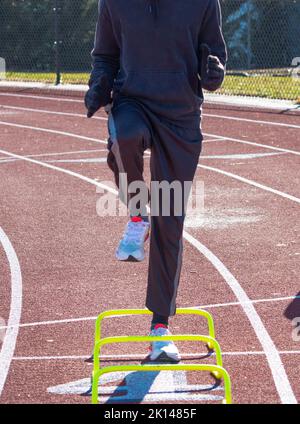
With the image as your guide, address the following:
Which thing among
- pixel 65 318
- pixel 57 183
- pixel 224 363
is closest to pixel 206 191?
pixel 57 183

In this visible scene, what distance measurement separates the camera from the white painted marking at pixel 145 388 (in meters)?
5.58

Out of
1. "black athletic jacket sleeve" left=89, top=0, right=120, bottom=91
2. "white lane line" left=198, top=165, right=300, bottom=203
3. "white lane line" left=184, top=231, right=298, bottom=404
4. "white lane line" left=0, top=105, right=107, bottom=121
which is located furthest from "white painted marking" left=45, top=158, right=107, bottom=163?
"black athletic jacket sleeve" left=89, top=0, right=120, bottom=91

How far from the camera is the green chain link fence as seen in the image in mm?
27625

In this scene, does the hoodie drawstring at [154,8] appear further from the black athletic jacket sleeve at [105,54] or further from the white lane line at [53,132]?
the white lane line at [53,132]

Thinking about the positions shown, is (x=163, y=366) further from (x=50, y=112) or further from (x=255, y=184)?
(x=50, y=112)

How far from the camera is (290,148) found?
1605 cm

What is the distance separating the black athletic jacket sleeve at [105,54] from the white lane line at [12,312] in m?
1.67

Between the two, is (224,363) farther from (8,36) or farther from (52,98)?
(8,36)

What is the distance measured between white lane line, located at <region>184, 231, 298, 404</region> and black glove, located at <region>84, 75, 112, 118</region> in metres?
1.75

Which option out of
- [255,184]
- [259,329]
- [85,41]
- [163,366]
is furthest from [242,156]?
[85,41]

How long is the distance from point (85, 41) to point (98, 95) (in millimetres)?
25694

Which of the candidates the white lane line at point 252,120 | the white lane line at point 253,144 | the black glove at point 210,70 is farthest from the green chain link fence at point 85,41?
the black glove at point 210,70

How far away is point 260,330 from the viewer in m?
6.89

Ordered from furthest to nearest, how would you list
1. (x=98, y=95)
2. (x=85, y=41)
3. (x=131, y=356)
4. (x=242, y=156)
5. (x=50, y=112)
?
(x=85, y=41) < (x=50, y=112) < (x=242, y=156) < (x=131, y=356) < (x=98, y=95)
